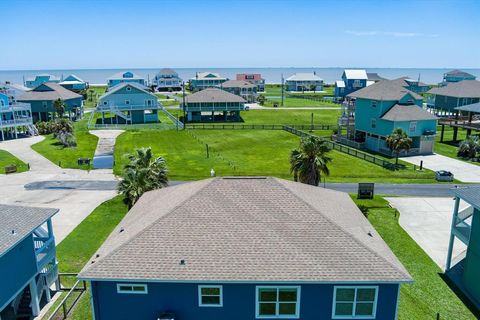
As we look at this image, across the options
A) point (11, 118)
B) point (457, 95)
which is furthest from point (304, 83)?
point (11, 118)

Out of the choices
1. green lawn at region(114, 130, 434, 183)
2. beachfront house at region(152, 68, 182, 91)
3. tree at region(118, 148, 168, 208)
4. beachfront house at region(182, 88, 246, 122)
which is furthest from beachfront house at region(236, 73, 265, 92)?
tree at region(118, 148, 168, 208)

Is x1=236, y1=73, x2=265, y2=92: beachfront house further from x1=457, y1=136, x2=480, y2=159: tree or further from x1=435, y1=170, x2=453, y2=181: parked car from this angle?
x1=435, y1=170, x2=453, y2=181: parked car

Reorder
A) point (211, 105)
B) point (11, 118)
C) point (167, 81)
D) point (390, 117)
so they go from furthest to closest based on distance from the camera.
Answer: point (167, 81)
point (211, 105)
point (11, 118)
point (390, 117)

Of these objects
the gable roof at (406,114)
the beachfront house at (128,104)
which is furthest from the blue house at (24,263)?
the beachfront house at (128,104)

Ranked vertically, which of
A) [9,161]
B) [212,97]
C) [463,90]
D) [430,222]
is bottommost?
[430,222]

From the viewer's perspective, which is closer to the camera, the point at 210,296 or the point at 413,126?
the point at 210,296

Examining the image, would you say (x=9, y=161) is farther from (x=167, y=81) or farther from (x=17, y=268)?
(x=167, y=81)
